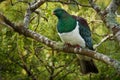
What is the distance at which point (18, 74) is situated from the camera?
6176 mm

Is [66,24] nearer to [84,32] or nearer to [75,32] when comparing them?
[75,32]

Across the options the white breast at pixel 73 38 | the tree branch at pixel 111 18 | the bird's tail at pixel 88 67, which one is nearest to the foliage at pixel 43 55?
the bird's tail at pixel 88 67

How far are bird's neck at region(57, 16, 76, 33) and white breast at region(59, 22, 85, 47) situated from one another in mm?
45

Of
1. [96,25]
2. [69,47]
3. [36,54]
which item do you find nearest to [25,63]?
[36,54]

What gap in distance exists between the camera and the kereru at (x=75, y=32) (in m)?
4.70

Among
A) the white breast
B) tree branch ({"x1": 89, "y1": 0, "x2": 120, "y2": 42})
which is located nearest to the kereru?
the white breast

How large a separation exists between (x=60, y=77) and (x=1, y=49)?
94cm

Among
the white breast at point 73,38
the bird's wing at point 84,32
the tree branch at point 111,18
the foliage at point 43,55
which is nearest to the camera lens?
the tree branch at point 111,18

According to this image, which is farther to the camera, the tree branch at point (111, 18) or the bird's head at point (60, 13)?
the bird's head at point (60, 13)

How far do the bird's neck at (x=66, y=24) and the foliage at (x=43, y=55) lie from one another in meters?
0.96

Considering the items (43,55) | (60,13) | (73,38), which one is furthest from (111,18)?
(43,55)

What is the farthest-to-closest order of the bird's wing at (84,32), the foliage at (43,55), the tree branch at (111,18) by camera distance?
the foliage at (43,55) < the bird's wing at (84,32) < the tree branch at (111,18)

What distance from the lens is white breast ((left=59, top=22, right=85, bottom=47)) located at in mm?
4672

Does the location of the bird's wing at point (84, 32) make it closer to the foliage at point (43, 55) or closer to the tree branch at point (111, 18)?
the tree branch at point (111, 18)
